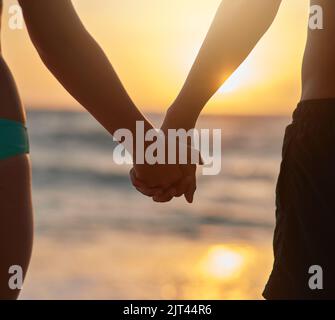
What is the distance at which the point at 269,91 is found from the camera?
78.6 ft

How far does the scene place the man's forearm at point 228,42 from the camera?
282 centimetres

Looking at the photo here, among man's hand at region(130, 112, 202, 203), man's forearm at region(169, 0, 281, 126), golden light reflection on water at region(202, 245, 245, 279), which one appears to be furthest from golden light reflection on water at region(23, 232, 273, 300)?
man's forearm at region(169, 0, 281, 126)

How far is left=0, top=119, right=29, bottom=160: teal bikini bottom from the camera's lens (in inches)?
83.1

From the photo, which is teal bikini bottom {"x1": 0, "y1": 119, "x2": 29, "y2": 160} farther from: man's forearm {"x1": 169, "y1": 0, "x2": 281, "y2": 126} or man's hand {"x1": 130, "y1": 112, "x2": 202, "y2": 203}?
man's forearm {"x1": 169, "y1": 0, "x2": 281, "y2": 126}

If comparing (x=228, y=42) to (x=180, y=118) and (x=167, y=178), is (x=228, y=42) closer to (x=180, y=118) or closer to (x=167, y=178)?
(x=180, y=118)

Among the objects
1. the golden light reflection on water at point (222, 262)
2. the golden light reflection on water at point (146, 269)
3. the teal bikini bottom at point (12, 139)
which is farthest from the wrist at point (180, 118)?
the golden light reflection on water at point (222, 262)

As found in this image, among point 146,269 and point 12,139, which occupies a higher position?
point 146,269

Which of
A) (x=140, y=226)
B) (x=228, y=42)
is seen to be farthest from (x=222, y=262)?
(x=228, y=42)

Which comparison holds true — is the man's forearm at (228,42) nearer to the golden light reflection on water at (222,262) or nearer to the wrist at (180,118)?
the wrist at (180,118)

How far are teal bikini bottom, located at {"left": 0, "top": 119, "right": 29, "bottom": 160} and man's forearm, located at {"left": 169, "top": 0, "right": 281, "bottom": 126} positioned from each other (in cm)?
85

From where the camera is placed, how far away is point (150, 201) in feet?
44.9

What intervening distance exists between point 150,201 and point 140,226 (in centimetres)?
137
